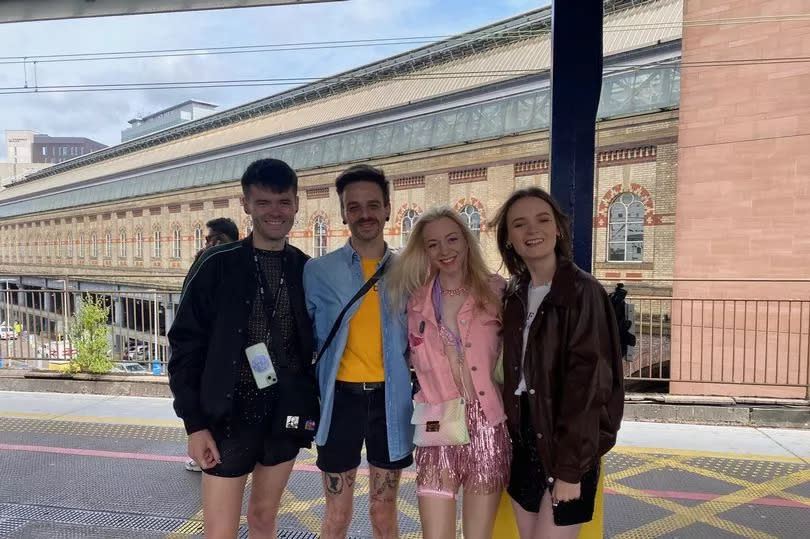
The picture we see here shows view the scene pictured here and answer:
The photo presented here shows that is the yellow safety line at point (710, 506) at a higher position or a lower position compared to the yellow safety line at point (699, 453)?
higher

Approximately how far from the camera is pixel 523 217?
1.93 meters

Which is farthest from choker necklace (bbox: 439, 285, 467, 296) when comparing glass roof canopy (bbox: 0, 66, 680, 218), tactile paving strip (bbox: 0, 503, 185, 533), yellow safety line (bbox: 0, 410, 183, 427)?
glass roof canopy (bbox: 0, 66, 680, 218)

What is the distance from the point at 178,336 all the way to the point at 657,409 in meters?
4.68

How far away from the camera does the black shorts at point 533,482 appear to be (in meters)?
1.80

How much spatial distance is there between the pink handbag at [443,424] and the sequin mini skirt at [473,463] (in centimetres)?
4

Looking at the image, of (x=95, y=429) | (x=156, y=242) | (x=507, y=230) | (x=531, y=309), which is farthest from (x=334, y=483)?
(x=156, y=242)

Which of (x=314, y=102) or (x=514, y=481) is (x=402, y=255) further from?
(x=314, y=102)

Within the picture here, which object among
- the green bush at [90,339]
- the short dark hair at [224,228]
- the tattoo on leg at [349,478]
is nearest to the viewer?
the tattoo on leg at [349,478]

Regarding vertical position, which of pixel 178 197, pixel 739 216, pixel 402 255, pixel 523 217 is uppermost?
pixel 178 197

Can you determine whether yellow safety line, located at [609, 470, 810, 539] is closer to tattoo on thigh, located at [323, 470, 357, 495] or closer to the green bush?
tattoo on thigh, located at [323, 470, 357, 495]

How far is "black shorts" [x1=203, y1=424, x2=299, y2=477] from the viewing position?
2033mm

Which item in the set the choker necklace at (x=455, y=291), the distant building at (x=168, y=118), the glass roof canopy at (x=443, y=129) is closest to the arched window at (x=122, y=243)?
the glass roof canopy at (x=443, y=129)

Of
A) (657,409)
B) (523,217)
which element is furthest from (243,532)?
(657,409)

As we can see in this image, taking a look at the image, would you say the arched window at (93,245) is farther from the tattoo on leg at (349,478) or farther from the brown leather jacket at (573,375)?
the brown leather jacket at (573,375)
